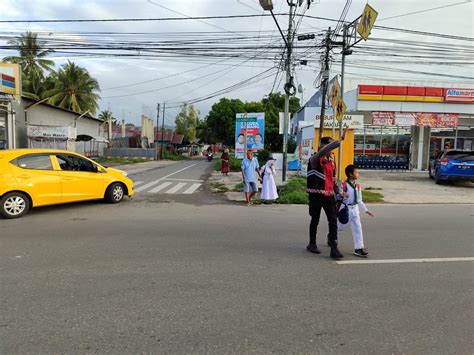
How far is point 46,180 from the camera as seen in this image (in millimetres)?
8758

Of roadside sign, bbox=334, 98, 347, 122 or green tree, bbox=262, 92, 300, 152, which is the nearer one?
roadside sign, bbox=334, 98, 347, 122

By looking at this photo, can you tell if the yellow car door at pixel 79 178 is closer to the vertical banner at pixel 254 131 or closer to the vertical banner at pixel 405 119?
the vertical banner at pixel 254 131

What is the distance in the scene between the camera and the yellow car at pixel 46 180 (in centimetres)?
821

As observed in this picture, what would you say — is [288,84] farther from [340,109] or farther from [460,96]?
[460,96]

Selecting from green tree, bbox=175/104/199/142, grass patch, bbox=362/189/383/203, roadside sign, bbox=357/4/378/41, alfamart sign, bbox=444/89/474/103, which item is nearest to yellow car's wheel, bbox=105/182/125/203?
grass patch, bbox=362/189/383/203

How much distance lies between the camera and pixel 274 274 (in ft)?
15.6

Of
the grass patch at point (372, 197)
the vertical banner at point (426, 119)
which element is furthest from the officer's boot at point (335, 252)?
the vertical banner at point (426, 119)

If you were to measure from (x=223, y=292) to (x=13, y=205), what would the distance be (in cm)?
621

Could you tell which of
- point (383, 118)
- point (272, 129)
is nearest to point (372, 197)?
point (383, 118)

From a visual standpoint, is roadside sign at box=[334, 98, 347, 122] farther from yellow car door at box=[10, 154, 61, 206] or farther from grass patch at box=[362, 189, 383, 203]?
yellow car door at box=[10, 154, 61, 206]

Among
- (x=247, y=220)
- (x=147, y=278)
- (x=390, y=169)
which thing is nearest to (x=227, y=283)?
(x=147, y=278)

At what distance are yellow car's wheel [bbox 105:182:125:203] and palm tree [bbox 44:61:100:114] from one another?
31093 mm

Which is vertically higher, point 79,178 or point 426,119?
point 426,119

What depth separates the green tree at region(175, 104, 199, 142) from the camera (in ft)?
279
